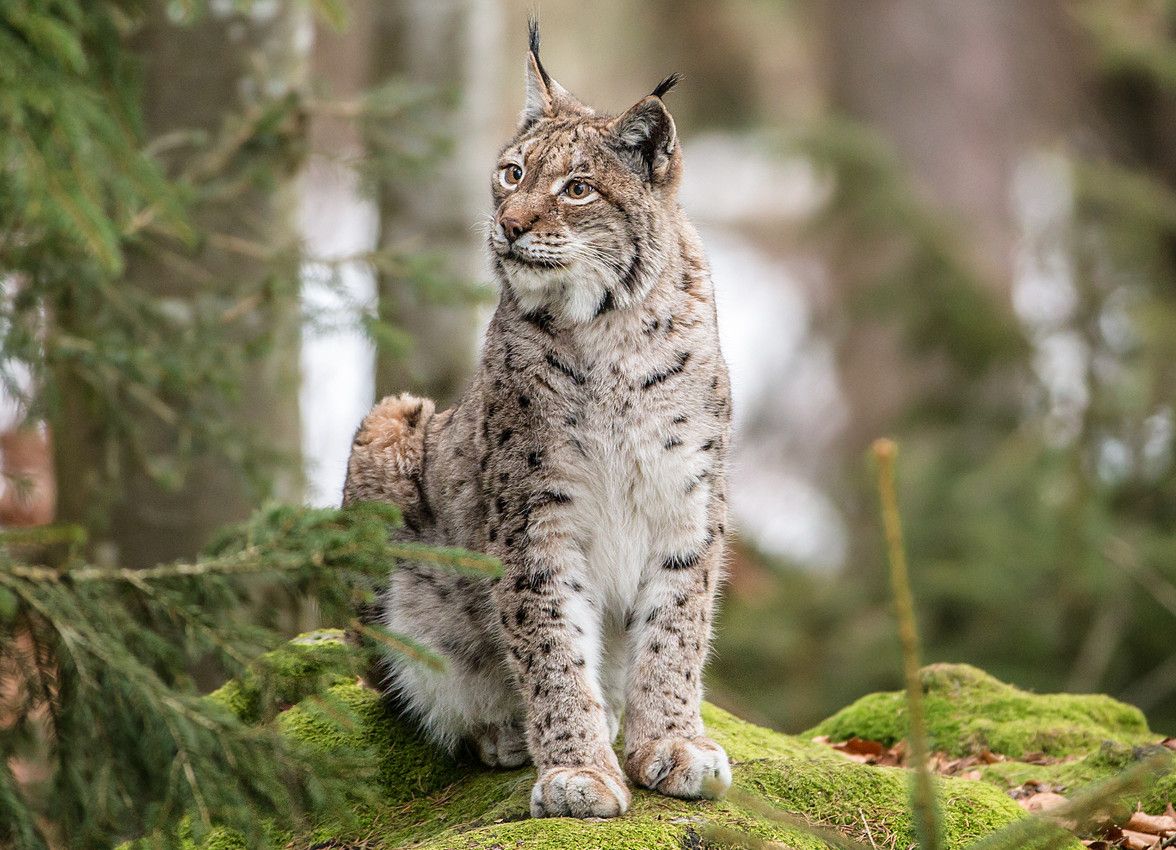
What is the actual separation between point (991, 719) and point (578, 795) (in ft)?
7.60

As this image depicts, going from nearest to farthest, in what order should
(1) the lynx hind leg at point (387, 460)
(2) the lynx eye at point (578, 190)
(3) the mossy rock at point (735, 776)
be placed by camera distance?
(3) the mossy rock at point (735, 776), (2) the lynx eye at point (578, 190), (1) the lynx hind leg at point (387, 460)

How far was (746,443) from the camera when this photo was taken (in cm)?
1611

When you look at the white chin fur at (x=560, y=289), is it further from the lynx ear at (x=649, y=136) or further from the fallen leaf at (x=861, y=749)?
the fallen leaf at (x=861, y=749)

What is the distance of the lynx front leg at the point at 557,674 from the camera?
12.4ft

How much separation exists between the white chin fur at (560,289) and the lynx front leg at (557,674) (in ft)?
2.56

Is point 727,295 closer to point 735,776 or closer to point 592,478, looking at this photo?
point 592,478

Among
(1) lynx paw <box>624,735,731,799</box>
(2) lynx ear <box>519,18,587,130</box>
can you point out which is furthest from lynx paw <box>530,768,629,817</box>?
(2) lynx ear <box>519,18,587,130</box>

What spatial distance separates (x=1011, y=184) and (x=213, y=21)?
8.87 meters

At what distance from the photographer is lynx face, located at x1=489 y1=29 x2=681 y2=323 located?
13.0ft

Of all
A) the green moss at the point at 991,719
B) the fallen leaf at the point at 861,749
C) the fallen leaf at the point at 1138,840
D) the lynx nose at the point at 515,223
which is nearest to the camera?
the fallen leaf at the point at 1138,840

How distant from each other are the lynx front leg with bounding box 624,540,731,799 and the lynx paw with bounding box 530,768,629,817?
20 cm

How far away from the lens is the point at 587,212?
405cm

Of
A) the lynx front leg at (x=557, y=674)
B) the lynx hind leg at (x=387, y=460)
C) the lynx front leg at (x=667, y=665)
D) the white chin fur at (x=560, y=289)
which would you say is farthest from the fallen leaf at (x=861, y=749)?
the white chin fur at (x=560, y=289)

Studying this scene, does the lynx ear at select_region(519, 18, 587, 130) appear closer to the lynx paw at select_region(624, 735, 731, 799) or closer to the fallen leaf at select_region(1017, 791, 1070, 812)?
the lynx paw at select_region(624, 735, 731, 799)
